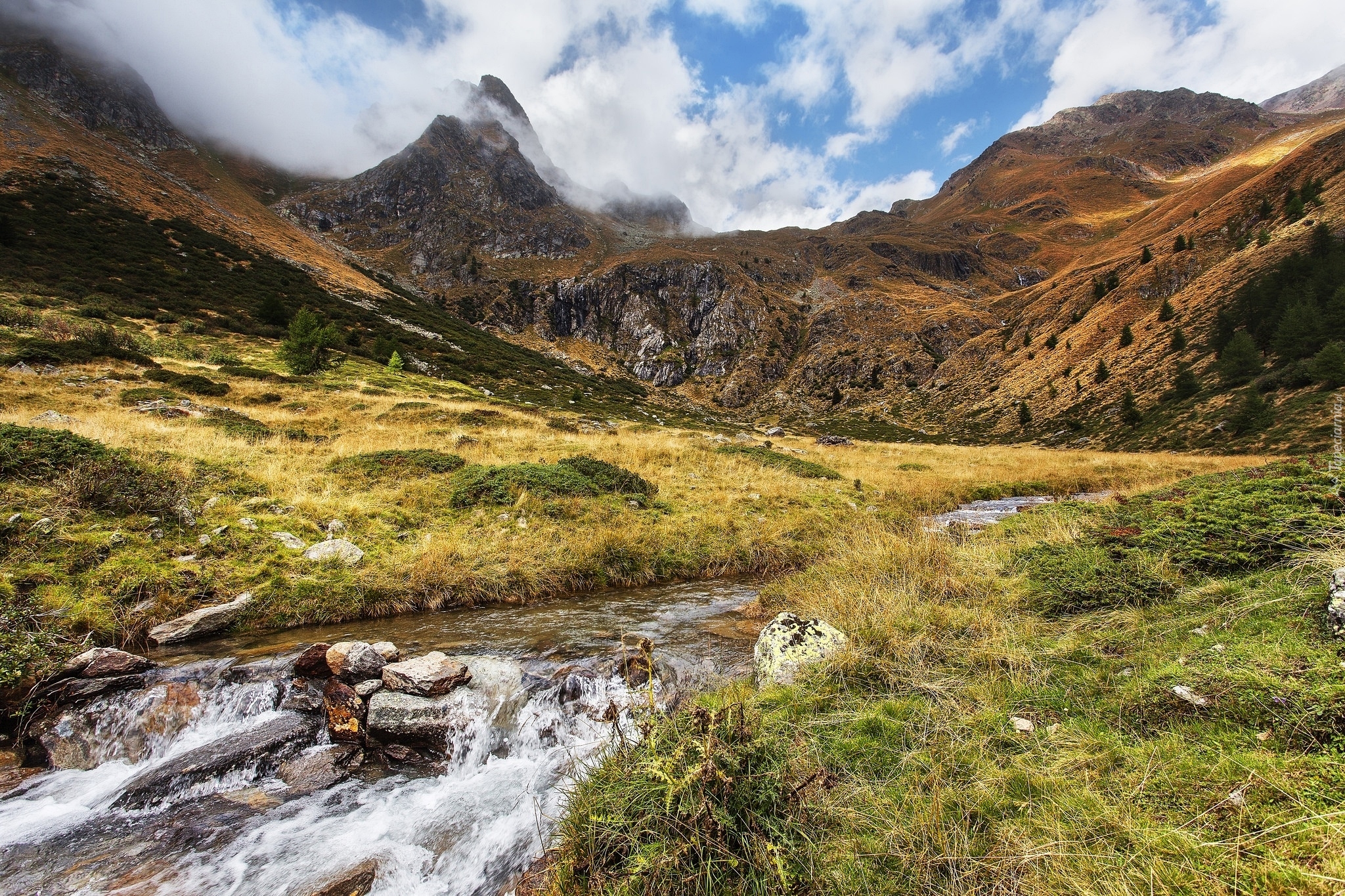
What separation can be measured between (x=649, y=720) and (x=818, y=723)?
1681 millimetres

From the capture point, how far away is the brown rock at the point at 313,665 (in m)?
6.26

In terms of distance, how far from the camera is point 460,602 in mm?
9391

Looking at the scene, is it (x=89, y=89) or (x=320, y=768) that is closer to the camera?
(x=320, y=768)

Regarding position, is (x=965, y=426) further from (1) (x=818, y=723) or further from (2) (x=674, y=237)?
(2) (x=674, y=237)

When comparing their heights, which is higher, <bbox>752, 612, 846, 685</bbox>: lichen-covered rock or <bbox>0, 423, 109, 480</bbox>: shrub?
<bbox>0, 423, 109, 480</bbox>: shrub

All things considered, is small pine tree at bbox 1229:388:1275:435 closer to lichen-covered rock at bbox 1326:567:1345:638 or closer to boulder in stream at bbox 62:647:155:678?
lichen-covered rock at bbox 1326:567:1345:638

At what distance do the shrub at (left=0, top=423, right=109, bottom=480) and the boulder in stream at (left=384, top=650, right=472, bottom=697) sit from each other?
872 cm

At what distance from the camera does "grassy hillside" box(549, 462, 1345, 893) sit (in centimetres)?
237

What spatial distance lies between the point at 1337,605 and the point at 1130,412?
182 ft

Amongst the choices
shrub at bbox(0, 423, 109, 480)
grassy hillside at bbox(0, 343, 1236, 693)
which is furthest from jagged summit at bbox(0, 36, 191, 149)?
shrub at bbox(0, 423, 109, 480)

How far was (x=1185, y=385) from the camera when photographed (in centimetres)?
4219

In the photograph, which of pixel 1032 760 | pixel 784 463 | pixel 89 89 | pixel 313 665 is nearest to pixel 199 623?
pixel 313 665

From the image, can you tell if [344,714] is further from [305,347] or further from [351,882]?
[305,347]

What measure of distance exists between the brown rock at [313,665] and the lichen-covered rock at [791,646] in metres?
5.65
